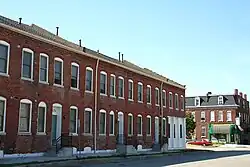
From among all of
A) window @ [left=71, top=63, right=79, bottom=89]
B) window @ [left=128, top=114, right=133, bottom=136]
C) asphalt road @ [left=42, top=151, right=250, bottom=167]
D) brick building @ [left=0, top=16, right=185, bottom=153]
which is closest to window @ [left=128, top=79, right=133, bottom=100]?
brick building @ [left=0, top=16, right=185, bottom=153]

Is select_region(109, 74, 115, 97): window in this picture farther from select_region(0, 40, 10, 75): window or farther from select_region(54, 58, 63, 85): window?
select_region(0, 40, 10, 75): window

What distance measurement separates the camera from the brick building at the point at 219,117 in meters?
77.7

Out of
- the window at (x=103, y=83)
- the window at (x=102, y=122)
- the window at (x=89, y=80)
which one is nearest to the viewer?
the window at (x=89, y=80)

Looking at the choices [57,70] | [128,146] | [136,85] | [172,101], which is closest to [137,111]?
[136,85]

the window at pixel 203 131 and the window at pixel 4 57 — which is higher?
the window at pixel 4 57

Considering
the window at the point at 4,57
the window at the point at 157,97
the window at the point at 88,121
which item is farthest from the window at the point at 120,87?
the window at the point at 4,57

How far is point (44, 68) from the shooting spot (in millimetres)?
27047

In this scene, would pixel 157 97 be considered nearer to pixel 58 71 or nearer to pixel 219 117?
pixel 58 71

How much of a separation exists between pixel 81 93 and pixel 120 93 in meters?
6.00

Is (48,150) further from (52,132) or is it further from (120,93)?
(120,93)

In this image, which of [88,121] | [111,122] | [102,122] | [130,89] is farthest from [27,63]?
[130,89]

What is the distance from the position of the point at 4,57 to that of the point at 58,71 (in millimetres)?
5135

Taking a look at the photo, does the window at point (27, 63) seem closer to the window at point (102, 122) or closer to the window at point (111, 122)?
the window at point (102, 122)

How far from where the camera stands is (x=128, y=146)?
109 ft
